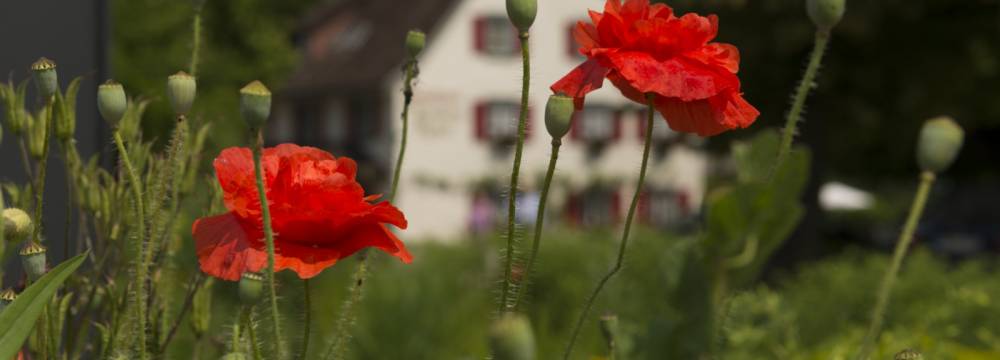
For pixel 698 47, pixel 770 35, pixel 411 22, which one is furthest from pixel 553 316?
pixel 411 22

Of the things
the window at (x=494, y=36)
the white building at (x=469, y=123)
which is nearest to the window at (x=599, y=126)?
the white building at (x=469, y=123)

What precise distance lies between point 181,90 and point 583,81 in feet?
1.01

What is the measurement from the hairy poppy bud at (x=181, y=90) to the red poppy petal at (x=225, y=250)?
92mm

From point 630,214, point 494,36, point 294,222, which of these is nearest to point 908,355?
point 630,214

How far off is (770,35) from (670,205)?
17521 mm

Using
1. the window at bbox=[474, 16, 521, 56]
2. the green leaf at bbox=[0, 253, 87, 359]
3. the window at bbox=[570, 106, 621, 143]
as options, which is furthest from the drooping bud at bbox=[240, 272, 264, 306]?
the window at bbox=[570, 106, 621, 143]

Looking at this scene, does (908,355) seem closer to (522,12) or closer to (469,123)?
(522,12)

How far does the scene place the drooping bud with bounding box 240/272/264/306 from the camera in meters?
0.90

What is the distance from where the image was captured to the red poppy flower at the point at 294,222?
927mm

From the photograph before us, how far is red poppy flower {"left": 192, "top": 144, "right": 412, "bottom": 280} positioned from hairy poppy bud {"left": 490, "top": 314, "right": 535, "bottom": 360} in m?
0.31

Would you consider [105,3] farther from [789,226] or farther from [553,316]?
[553,316]

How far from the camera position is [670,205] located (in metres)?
27.3

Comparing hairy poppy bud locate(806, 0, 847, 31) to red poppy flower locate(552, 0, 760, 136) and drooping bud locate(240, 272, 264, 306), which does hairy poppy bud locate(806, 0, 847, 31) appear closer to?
red poppy flower locate(552, 0, 760, 136)

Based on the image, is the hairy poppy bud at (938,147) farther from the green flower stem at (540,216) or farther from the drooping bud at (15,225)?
the drooping bud at (15,225)
